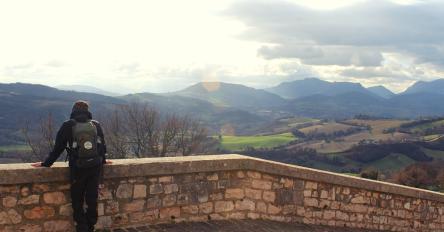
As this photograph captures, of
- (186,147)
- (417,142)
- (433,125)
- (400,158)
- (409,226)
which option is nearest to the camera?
(409,226)

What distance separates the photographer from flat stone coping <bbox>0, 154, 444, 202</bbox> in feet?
20.2

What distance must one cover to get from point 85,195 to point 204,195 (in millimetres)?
2121

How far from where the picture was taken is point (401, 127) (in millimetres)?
135500

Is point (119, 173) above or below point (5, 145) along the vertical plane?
above

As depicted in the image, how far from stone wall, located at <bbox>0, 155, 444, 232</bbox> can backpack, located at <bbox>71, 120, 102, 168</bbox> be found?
1.84ft

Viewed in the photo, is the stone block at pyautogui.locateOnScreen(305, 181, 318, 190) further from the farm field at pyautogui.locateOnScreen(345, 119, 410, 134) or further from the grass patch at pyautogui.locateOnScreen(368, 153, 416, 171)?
the farm field at pyautogui.locateOnScreen(345, 119, 410, 134)

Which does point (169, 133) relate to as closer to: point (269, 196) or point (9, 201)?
point (269, 196)

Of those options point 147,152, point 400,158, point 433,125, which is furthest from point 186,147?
point 433,125

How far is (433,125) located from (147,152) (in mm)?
111939

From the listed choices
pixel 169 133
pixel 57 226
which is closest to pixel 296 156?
pixel 169 133

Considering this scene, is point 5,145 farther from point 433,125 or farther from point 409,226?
point 433,125

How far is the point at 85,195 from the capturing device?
632cm

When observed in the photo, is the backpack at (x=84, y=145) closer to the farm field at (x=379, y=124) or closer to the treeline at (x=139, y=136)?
the treeline at (x=139, y=136)

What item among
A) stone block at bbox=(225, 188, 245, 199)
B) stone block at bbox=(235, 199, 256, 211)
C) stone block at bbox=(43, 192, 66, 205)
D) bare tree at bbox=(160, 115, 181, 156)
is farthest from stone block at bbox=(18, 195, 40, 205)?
bare tree at bbox=(160, 115, 181, 156)
